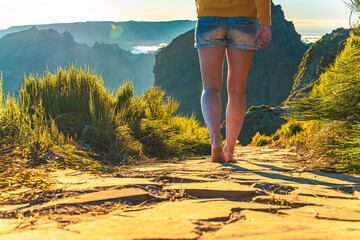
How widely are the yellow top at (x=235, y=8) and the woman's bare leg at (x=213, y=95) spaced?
0.97 feet

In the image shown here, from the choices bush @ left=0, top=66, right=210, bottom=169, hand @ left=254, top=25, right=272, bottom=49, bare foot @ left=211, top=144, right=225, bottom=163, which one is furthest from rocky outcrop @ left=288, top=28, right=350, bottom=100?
bare foot @ left=211, top=144, right=225, bottom=163

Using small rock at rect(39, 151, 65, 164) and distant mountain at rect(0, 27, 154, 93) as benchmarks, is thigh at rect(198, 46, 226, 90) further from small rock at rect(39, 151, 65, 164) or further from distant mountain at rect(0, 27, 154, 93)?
distant mountain at rect(0, 27, 154, 93)

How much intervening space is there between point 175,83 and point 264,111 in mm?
98989

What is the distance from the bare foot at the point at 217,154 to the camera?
309 cm

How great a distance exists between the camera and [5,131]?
2.84 meters

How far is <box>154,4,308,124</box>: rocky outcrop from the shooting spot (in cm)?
9975

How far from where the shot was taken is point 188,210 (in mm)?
1396

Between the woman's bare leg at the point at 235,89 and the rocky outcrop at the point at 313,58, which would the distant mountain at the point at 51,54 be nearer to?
the rocky outcrop at the point at 313,58

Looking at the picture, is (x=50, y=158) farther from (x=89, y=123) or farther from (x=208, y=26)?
(x=208, y=26)

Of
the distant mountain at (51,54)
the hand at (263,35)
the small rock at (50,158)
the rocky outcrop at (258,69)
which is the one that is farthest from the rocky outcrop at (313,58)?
the distant mountain at (51,54)

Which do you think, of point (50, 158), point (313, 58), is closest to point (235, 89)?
Answer: point (50, 158)

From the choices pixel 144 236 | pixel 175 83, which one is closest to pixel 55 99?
pixel 144 236

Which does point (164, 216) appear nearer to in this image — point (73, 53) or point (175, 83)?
point (175, 83)

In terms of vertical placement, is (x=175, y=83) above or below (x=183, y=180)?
above
